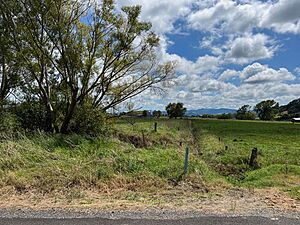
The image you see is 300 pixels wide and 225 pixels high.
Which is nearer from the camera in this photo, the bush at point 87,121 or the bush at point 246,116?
the bush at point 87,121

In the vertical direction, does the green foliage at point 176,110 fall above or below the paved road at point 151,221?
above

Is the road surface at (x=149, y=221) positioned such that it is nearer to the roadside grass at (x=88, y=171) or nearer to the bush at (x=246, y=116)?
the roadside grass at (x=88, y=171)

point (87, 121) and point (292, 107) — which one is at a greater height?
point (292, 107)

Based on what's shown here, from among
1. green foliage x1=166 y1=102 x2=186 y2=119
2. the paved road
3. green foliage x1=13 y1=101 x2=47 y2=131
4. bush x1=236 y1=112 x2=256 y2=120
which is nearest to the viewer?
the paved road

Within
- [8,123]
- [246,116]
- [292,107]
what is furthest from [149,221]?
[292,107]

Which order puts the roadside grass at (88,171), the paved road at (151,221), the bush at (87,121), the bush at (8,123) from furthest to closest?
the bush at (87,121)
the bush at (8,123)
the roadside grass at (88,171)
the paved road at (151,221)

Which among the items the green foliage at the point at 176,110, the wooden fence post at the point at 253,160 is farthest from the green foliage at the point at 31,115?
the green foliage at the point at 176,110

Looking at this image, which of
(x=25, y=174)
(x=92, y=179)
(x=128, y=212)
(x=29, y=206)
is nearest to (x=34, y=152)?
(x=25, y=174)

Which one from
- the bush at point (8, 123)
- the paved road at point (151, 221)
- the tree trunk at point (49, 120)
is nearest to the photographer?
the paved road at point (151, 221)

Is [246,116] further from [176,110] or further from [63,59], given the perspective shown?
[63,59]

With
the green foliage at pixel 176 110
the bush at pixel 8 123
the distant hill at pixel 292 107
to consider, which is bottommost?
the bush at pixel 8 123

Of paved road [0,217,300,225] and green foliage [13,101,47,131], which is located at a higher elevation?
green foliage [13,101,47,131]

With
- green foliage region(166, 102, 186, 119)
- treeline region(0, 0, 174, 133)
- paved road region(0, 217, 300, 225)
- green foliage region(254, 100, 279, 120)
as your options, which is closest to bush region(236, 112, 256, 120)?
green foliage region(254, 100, 279, 120)

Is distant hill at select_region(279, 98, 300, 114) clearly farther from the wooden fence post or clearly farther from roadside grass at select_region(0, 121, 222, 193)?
roadside grass at select_region(0, 121, 222, 193)
